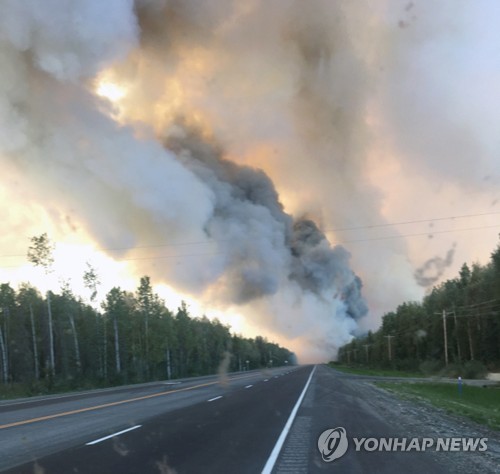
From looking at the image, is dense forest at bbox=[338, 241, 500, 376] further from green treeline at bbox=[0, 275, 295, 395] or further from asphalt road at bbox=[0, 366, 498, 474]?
asphalt road at bbox=[0, 366, 498, 474]

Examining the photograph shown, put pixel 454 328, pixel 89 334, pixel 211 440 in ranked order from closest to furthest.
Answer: pixel 211 440 → pixel 89 334 → pixel 454 328

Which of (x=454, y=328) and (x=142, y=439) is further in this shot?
(x=454, y=328)

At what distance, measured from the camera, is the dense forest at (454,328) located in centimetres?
7588

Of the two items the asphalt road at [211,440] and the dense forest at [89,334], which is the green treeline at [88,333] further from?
the asphalt road at [211,440]

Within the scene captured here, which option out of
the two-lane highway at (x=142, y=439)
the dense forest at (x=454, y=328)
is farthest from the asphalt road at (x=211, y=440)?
the dense forest at (x=454, y=328)

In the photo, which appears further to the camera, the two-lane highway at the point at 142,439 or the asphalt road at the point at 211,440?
the two-lane highway at the point at 142,439

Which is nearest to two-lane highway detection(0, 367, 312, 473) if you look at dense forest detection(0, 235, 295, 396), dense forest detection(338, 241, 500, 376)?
dense forest detection(0, 235, 295, 396)

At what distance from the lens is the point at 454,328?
93.8 meters

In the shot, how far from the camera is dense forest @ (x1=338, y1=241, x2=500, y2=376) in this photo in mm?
75875

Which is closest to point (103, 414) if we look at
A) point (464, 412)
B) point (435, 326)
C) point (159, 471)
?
point (159, 471)

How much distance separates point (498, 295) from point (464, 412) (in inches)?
2350

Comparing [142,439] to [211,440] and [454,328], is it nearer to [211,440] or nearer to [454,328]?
[211,440]

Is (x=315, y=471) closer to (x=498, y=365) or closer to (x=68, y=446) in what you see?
(x=68, y=446)

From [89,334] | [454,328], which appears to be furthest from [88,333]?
[454,328]
